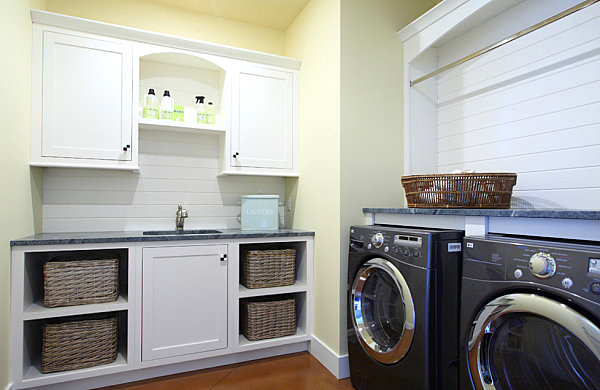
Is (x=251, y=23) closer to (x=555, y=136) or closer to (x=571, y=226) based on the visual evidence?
(x=555, y=136)

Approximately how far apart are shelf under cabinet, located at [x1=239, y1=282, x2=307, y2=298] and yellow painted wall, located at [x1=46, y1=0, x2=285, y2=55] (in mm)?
2015

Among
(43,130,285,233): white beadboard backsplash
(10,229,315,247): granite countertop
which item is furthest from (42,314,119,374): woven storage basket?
(43,130,285,233): white beadboard backsplash

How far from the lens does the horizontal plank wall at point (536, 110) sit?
1.72 metres

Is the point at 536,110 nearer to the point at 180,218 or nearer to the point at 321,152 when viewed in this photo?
the point at 321,152

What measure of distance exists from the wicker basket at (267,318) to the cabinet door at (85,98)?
53.2 inches

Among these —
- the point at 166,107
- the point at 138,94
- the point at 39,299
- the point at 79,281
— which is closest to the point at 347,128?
the point at 166,107

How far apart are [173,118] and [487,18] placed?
220cm

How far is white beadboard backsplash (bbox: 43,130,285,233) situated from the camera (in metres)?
2.51

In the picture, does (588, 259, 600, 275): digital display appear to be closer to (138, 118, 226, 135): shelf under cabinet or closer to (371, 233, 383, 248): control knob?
(371, 233, 383, 248): control knob

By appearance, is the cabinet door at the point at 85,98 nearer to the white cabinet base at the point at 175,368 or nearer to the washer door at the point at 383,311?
the white cabinet base at the point at 175,368

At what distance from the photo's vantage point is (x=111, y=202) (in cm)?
263

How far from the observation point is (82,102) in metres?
2.31

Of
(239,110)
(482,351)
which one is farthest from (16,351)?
(482,351)

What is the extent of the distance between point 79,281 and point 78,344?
1.18 ft
